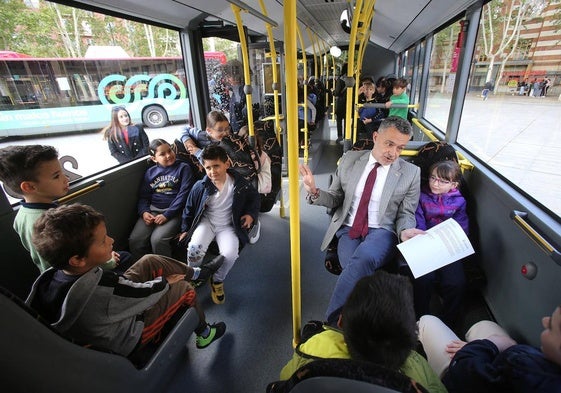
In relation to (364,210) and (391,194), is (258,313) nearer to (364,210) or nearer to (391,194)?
(364,210)

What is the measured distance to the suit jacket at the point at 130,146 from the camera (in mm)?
3051

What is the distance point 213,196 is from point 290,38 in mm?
1561

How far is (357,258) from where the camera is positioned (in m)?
1.83

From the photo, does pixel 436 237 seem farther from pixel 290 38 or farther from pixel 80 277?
pixel 80 277

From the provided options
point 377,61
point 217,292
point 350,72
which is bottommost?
point 217,292

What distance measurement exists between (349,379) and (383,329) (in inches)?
10.5

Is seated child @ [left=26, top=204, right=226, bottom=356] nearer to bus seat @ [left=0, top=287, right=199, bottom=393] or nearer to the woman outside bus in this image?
bus seat @ [left=0, top=287, right=199, bottom=393]

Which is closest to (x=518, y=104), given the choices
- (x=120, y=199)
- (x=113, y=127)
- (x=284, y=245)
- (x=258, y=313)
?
(x=284, y=245)

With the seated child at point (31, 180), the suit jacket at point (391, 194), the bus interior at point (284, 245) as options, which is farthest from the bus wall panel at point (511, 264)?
the seated child at point (31, 180)

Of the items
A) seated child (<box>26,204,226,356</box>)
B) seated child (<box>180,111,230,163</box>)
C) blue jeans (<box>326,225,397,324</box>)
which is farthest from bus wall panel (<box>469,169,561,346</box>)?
seated child (<box>180,111,230,163</box>)

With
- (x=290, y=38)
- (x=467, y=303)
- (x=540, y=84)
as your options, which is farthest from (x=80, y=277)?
(x=540, y=84)

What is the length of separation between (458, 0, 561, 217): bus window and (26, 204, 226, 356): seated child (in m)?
2.18

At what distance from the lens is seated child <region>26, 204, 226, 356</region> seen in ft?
3.66

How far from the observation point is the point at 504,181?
2043 mm
